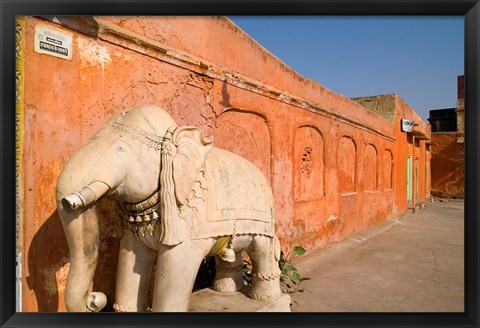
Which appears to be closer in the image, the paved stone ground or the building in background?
the paved stone ground

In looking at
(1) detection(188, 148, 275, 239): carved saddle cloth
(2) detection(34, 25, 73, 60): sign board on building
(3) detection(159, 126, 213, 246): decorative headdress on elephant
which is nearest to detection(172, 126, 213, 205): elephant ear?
(3) detection(159, 126, 213, 246): decorative headdress on elephant

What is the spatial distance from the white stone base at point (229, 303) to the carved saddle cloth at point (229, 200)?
511 mm

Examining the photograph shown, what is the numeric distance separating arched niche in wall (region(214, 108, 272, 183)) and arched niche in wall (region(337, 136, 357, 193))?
2.83 meters

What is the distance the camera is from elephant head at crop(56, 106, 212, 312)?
169 cm

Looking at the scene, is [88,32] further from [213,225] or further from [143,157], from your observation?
[213,225]

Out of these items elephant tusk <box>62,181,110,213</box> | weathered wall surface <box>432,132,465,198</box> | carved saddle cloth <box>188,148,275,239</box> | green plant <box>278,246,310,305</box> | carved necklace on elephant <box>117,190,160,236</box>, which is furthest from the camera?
weathered wall surface <box>432,132,465,198</box>

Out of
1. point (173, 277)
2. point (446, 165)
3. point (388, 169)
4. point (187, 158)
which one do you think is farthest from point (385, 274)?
point (446, 165)

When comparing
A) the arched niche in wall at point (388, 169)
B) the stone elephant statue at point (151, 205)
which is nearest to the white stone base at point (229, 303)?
the stone elephant statue at point (151, 205)

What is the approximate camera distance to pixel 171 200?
188 centimetres

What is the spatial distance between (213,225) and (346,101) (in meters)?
5.92

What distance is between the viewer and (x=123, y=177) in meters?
1.81

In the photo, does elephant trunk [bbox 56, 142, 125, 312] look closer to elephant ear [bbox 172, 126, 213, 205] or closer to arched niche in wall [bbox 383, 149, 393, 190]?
elephant ear [bbox 172, 126, 213, 205]

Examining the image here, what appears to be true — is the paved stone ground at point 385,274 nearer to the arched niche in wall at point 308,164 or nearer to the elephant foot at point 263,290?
the arched niche in wall at point 308,164
